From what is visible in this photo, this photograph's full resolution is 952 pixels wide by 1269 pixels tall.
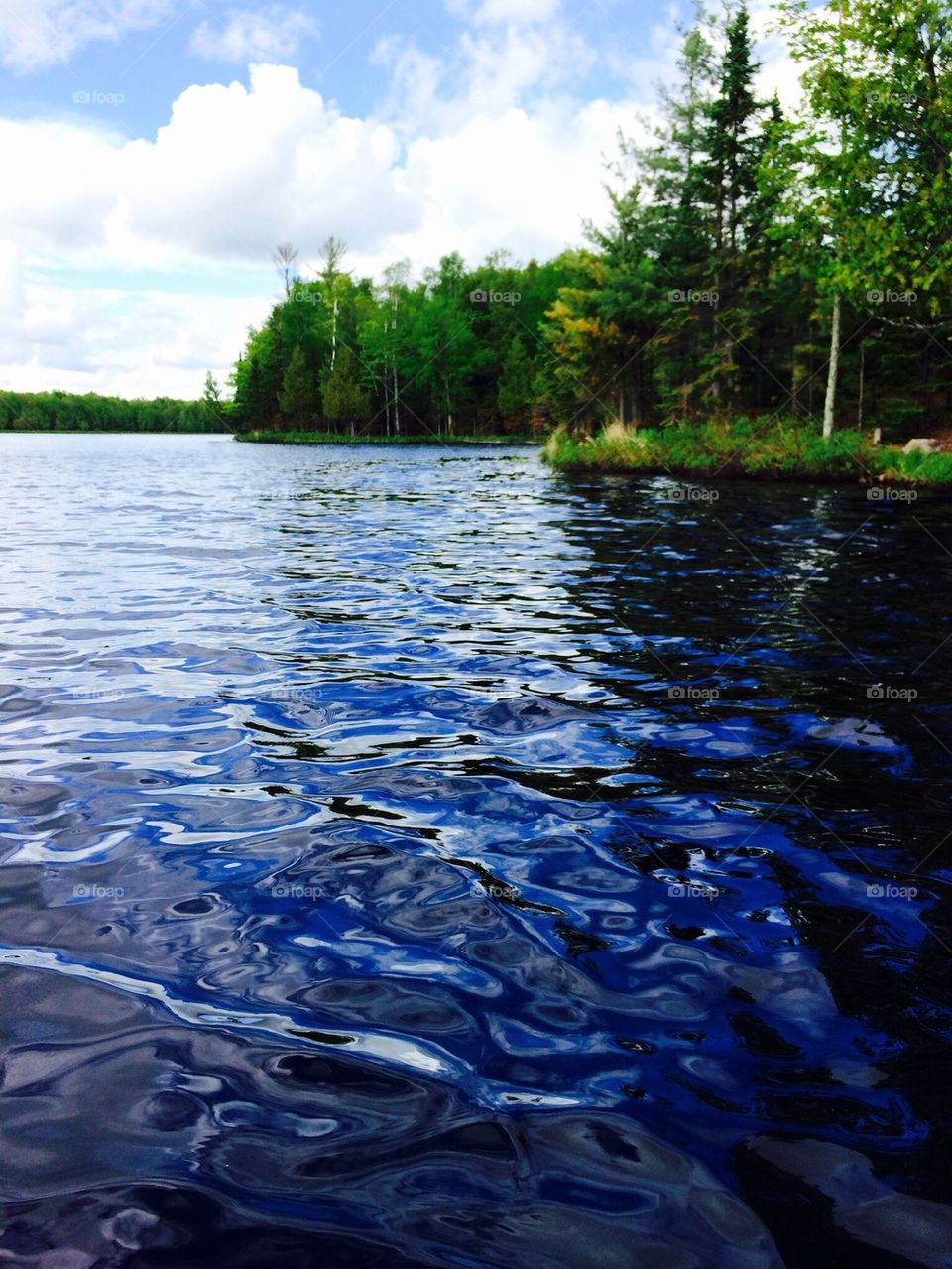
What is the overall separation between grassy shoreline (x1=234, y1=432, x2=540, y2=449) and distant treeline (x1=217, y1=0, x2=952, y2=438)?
2.75 m

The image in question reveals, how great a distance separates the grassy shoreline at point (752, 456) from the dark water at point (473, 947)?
2012cm

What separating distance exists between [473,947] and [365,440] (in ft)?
259

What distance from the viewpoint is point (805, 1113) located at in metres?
2.42

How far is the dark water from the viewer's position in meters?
2.13

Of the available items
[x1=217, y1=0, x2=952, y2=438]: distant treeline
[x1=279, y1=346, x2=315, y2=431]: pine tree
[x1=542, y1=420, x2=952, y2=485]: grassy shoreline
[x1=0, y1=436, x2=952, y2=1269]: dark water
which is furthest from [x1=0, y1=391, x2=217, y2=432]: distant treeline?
[x1=0, y1=436, x2=952, y2=1269]: dark water

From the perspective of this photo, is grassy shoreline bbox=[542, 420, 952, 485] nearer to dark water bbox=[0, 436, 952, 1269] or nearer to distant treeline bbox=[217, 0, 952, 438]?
distant treeline bbox=[217, 0, 952, 438]

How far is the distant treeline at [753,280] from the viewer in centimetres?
2316

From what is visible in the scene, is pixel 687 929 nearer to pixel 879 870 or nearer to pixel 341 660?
A: pixel 879 870

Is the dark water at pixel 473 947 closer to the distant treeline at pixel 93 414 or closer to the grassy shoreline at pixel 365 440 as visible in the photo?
the grassy shoreline at pixel 365 440

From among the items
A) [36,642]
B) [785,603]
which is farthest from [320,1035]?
[785,603]

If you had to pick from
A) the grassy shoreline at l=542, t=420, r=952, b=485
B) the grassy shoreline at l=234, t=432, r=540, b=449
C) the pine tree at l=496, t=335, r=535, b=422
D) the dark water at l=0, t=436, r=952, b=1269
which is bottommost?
the dark water at l=0, t=436, r=952, b=1269

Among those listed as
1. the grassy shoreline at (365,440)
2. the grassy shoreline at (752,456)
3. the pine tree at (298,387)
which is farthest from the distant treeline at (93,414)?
the grassy shoreline at (752,456)

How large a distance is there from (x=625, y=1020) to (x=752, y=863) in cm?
131

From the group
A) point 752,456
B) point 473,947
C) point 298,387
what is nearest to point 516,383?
point 298,387
